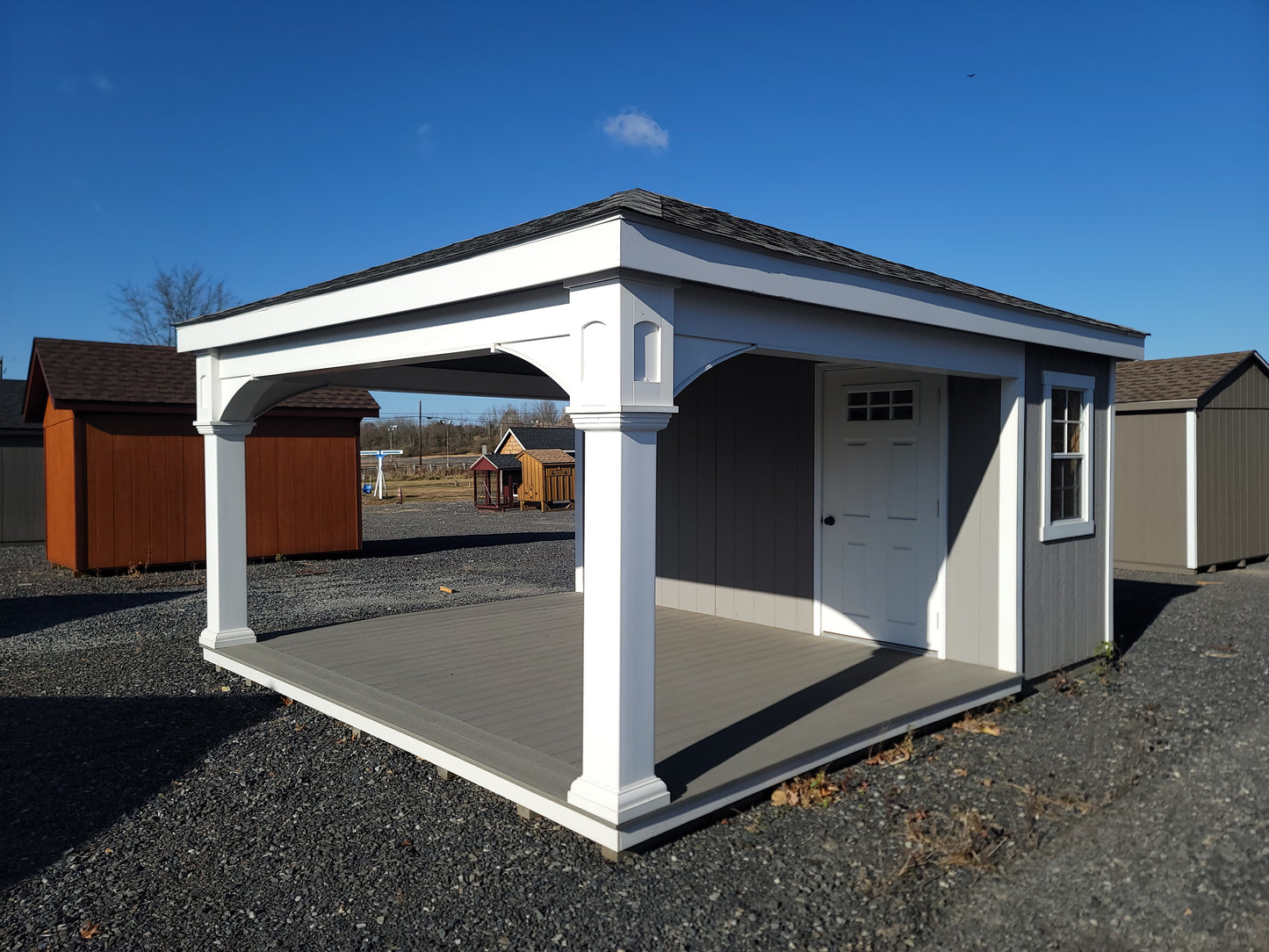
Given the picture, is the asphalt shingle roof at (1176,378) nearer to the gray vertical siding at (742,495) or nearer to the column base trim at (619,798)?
the gray vertical siding at (742,495)

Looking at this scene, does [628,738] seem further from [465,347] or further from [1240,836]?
[1240,836]

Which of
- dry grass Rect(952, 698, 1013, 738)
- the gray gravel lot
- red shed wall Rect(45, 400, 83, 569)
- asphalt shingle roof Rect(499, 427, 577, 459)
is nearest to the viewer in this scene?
the gray gravel lot

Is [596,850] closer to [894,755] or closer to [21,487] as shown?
[894,755]

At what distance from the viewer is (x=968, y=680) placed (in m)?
5.52

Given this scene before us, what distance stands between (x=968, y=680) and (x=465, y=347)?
3745 millimetres

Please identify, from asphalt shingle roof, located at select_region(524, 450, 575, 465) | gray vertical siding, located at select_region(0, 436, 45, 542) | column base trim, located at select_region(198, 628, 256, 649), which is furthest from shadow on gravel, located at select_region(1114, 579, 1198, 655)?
gray vertical siding, located at select_region(0, 436, 45, 542)

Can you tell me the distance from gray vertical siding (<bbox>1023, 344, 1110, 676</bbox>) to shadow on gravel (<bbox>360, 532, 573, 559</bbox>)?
10.4m

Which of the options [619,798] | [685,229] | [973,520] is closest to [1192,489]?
[973,520]

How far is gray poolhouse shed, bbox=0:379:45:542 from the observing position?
52.1 ft

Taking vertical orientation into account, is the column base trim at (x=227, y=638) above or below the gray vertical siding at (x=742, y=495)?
below

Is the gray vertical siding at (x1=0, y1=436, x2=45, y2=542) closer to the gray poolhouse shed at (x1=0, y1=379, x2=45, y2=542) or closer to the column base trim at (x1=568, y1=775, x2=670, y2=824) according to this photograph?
the gray poolhouse shed at (x1=0, y1=379, x2=45, y2=542)

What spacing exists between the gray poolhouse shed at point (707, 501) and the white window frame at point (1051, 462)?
25 millimetres

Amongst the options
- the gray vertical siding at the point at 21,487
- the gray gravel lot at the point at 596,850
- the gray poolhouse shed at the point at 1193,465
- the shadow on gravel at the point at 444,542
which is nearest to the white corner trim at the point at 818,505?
the gray gravel lot at the point at 596,850

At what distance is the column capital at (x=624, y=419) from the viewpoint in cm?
343
